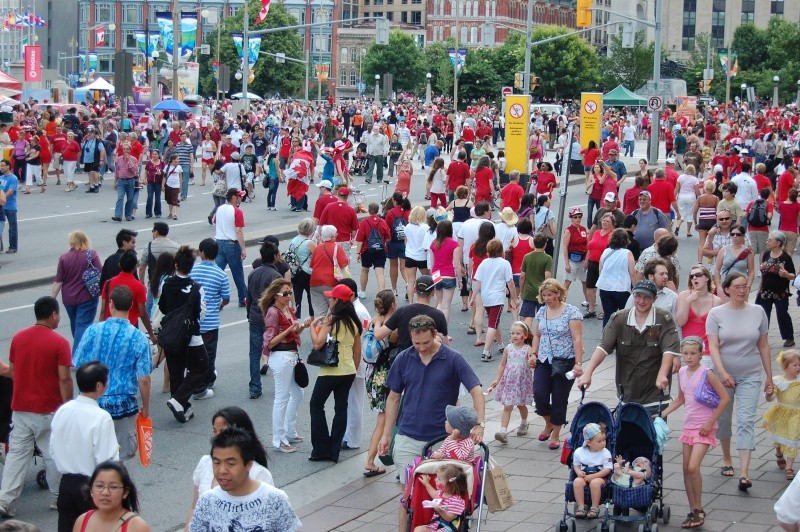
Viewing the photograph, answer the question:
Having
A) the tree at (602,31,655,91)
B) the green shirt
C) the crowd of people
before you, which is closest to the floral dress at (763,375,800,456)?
the crowd of people

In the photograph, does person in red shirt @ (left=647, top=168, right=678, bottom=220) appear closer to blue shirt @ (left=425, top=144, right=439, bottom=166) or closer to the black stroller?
blue shirt @ (left=425, top=144, right=439, bottom=166)

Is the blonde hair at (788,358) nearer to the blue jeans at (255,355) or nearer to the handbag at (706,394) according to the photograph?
the handbag at (706,394)

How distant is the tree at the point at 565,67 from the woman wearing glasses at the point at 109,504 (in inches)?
3460

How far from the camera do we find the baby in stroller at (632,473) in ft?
28.9

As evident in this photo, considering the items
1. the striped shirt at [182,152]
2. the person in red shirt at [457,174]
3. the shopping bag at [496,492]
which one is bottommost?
the shopping bag at [496,492]

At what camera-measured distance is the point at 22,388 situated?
9.55 meters

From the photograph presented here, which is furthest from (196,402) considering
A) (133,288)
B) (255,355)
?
(133,288)

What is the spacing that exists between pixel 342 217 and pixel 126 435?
8557mm

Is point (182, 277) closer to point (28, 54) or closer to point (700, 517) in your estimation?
point (700, 517)

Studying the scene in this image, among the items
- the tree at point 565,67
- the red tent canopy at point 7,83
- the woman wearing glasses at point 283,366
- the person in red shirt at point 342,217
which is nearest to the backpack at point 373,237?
the person in red shirt at point 342,217

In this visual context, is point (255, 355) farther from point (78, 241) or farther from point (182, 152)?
point (182, 152)

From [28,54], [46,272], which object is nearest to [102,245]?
[46,272]

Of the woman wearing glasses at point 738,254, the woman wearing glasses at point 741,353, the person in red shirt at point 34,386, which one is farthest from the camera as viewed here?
the woman wearing glasses at point 738,254

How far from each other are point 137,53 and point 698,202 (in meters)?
120
